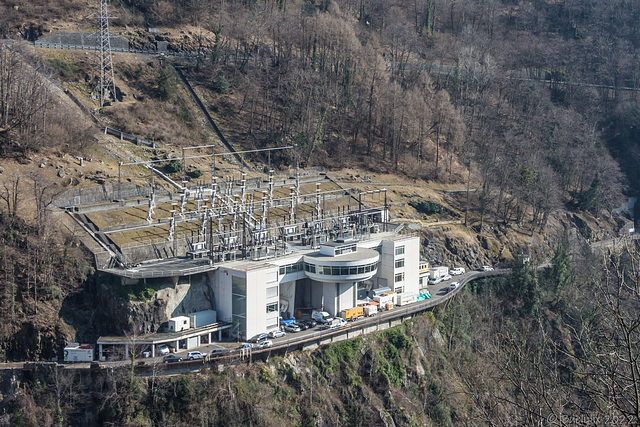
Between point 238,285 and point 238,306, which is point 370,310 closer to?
point 238,306

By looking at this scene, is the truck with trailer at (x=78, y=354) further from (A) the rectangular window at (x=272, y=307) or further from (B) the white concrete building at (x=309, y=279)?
(A) the rectangular window at (x=272, y=307)

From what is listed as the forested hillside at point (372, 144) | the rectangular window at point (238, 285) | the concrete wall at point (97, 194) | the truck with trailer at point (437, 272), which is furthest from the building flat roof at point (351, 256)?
the concrete wall at point (97, 194)

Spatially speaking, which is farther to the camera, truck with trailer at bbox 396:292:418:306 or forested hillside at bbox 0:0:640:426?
truck with trailer at bbox 396:292:418:306

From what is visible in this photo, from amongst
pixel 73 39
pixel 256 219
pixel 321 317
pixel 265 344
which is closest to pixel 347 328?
pixel 321 317

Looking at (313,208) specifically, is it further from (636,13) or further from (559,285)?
(636,13)

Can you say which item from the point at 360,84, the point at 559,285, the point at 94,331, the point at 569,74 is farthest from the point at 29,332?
the point at 569,74

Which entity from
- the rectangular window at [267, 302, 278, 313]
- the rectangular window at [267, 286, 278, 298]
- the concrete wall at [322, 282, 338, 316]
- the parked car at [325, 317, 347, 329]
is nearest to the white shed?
the rectangular window at [267, 302, 278, 313]

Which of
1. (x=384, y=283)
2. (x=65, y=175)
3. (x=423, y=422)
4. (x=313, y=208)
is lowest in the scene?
(x=423, y=422)

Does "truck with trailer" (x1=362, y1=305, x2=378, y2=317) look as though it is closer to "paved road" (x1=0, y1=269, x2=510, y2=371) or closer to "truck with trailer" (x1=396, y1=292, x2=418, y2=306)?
"paved road" (x1=0, y1=269, x2=510, y2=371)
